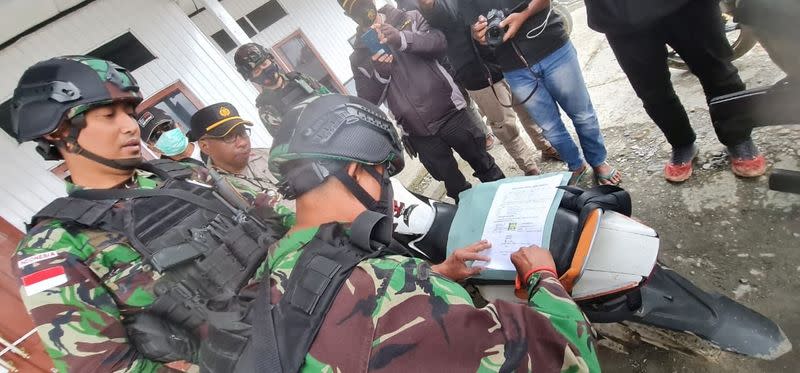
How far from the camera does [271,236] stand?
6.11 ft

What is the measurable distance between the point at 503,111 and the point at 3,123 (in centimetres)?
570

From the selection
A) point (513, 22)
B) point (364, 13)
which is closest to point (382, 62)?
point (364, 13)

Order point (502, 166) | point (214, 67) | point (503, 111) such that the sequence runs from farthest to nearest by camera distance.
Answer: point (214, 67), point (502, 166), point (503, 111)

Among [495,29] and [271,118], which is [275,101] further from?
[495,29]

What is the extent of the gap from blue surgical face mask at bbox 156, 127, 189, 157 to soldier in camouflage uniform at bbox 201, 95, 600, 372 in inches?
75.6

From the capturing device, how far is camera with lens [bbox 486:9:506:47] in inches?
98.8

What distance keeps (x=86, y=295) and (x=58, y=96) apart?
843 mm

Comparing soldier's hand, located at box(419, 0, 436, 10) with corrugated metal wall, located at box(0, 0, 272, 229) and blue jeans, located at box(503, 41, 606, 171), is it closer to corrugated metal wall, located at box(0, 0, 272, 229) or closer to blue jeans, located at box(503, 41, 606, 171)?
blue jeans, located at box(503, 41, 606, 171)

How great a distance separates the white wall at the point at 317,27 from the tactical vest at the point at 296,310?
21.2 feet

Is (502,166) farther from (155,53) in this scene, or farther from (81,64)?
(155,53)

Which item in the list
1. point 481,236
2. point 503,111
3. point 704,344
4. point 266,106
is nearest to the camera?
point 481,236

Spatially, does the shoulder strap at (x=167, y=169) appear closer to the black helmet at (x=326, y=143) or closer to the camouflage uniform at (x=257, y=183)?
the camouflage uniform at (x=257, y=183)

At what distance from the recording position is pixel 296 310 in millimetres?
1013

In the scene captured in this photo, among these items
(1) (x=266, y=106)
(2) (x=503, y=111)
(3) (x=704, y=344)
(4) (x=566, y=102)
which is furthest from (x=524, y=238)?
(1) (x=266, y=106)
